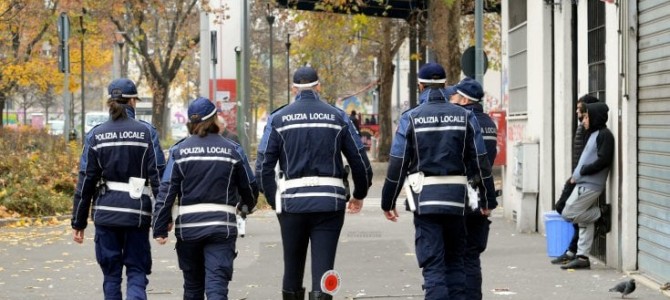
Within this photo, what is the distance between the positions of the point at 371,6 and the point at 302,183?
19722mm

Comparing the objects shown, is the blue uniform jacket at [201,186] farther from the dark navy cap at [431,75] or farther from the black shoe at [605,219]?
the black shoe at [605,219]

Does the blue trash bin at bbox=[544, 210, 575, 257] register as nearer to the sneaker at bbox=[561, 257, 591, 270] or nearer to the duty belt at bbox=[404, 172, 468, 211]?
the sneaker at bbox=[561, 257, 591, 270]

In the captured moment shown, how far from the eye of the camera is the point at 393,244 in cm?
1639

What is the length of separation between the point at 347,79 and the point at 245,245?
5813 centimetres

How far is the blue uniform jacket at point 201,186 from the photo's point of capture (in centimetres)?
869

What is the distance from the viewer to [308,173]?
29.5ft

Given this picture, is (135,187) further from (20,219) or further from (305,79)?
(20,219)

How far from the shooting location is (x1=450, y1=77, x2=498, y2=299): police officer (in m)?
9.80

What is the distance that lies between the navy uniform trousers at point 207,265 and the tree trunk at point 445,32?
733 inches

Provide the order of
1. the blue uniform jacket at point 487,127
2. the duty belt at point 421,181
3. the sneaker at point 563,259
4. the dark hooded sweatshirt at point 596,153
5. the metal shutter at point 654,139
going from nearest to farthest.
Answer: the duty belt at point 421,181, the blue uniform jacket at point 487,127, the metal shutter at point 654,139, the dark hooded sweatshirt at point 596,153, the sneaker at point 563,259

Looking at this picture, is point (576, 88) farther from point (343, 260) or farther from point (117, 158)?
point (117, 158)

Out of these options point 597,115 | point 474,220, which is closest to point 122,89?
point 474,220

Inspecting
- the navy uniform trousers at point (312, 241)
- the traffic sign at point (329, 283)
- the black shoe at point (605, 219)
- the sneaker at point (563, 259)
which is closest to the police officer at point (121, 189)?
the navy uniform trousers at point (312, 241)

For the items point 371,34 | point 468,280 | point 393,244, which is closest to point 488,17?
point 371,34
